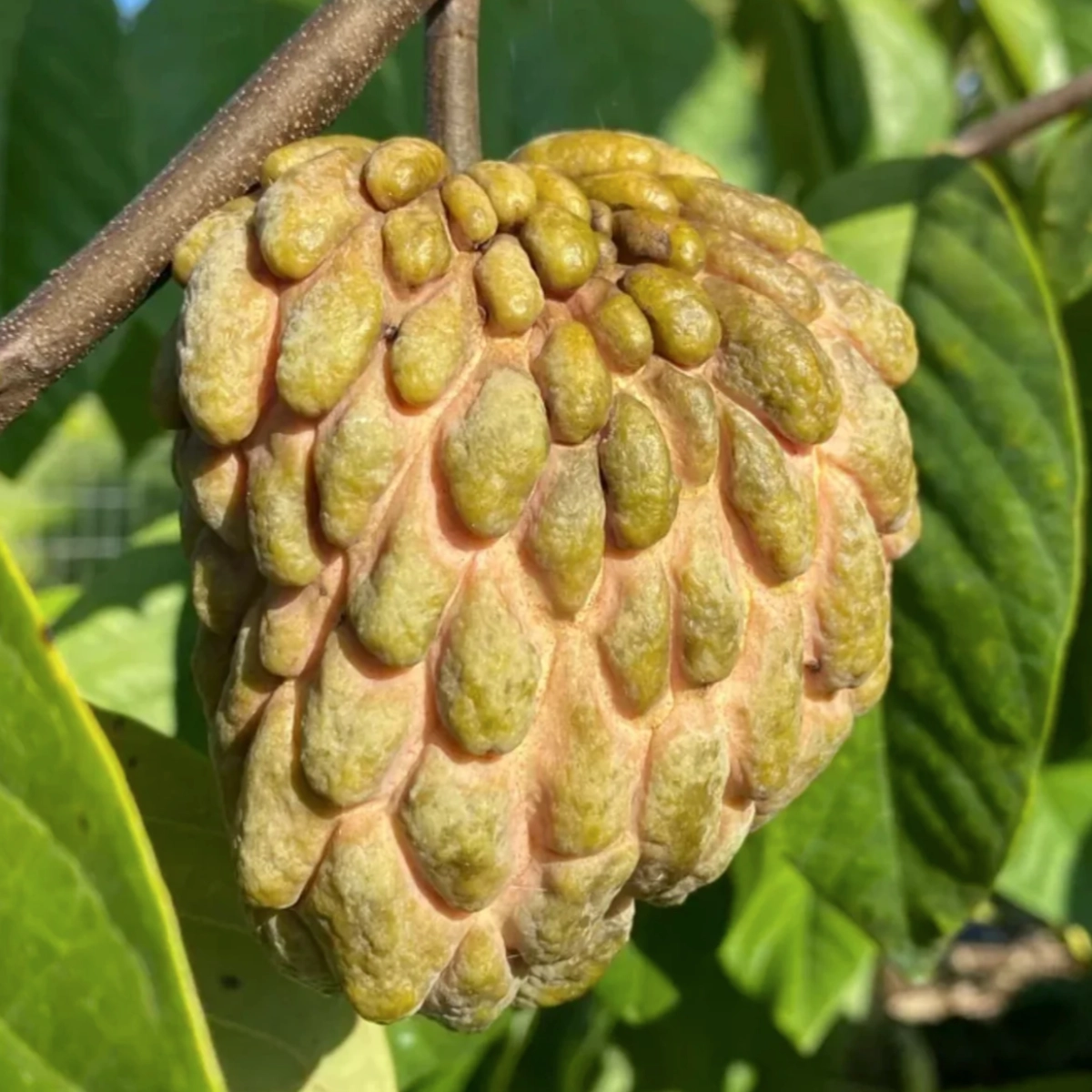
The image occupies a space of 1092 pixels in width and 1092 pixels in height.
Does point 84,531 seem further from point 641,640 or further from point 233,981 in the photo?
point 641,640

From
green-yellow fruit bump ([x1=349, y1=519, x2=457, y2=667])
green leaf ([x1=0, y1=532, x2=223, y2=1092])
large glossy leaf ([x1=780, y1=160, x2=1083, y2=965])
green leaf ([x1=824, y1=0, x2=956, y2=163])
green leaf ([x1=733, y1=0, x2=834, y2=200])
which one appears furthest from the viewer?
green leaf ([x1=733, y1=0, x2=834, y2=200])

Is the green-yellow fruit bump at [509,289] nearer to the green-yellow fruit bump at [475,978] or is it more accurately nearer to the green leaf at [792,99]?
the green-yellow fruit bump at [475,978]

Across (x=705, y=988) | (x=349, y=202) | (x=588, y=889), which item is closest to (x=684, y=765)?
(x=588, y=889)

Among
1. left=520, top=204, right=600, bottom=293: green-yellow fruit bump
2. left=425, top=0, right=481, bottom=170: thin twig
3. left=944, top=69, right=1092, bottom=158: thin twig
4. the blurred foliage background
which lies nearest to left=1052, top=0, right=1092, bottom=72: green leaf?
the blurred foliage background

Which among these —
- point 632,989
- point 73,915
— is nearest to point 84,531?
point 632,989

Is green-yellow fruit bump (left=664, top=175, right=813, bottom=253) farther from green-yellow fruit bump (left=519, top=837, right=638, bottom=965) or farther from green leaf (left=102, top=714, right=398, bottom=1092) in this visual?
green leaf (left=102, top=714, right=398, bottom=1092)

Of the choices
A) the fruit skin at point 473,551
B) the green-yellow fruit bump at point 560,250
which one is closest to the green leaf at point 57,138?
the fruit skin at point 473,551

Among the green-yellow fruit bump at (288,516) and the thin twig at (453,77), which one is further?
the thin twig at (453,77)
